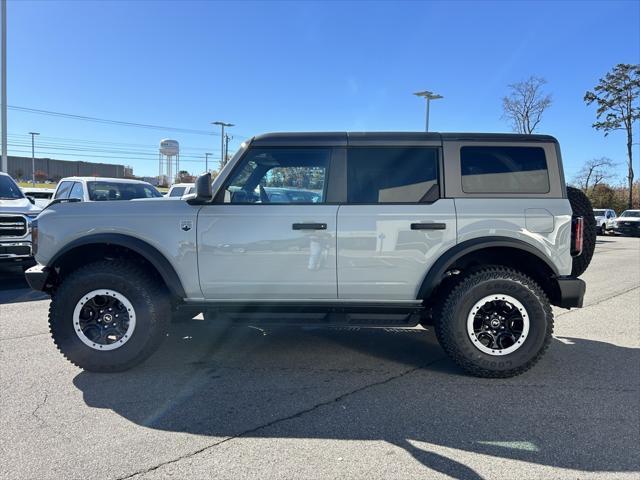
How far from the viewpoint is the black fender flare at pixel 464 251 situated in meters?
4.01

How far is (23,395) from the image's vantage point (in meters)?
3.68

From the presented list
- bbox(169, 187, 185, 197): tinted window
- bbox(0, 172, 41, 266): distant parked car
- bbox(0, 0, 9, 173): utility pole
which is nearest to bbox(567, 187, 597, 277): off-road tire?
bbox(0, 172, 41, 266): distant parked car

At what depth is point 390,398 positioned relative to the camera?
3.72 m

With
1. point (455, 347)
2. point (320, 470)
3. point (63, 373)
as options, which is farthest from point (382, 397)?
point (63, 373)

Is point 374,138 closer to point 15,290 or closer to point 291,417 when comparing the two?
point 291,417

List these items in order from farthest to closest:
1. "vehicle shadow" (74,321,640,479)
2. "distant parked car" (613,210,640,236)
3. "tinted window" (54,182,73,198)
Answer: "distant parked car" (613,210,640,236)
"tinted window" (54,182,73,198)
"vehicle shadow" (74,321,640,479)

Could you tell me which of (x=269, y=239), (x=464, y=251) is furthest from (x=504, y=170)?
(x=269, y=239)

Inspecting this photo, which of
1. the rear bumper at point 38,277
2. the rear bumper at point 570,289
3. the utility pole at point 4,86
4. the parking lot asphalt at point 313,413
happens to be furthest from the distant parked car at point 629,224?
the utility pole at point 4,86

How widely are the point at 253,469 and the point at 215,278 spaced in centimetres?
178

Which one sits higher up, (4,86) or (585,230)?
(4,86)

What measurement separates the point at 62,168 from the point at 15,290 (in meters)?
99.7

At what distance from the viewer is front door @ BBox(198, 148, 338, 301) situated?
13.3 feet

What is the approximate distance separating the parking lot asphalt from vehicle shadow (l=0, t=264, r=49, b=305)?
2271mm

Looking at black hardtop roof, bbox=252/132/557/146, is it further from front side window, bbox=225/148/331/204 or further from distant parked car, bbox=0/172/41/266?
distant parked car, bbox=0/172/41/266
